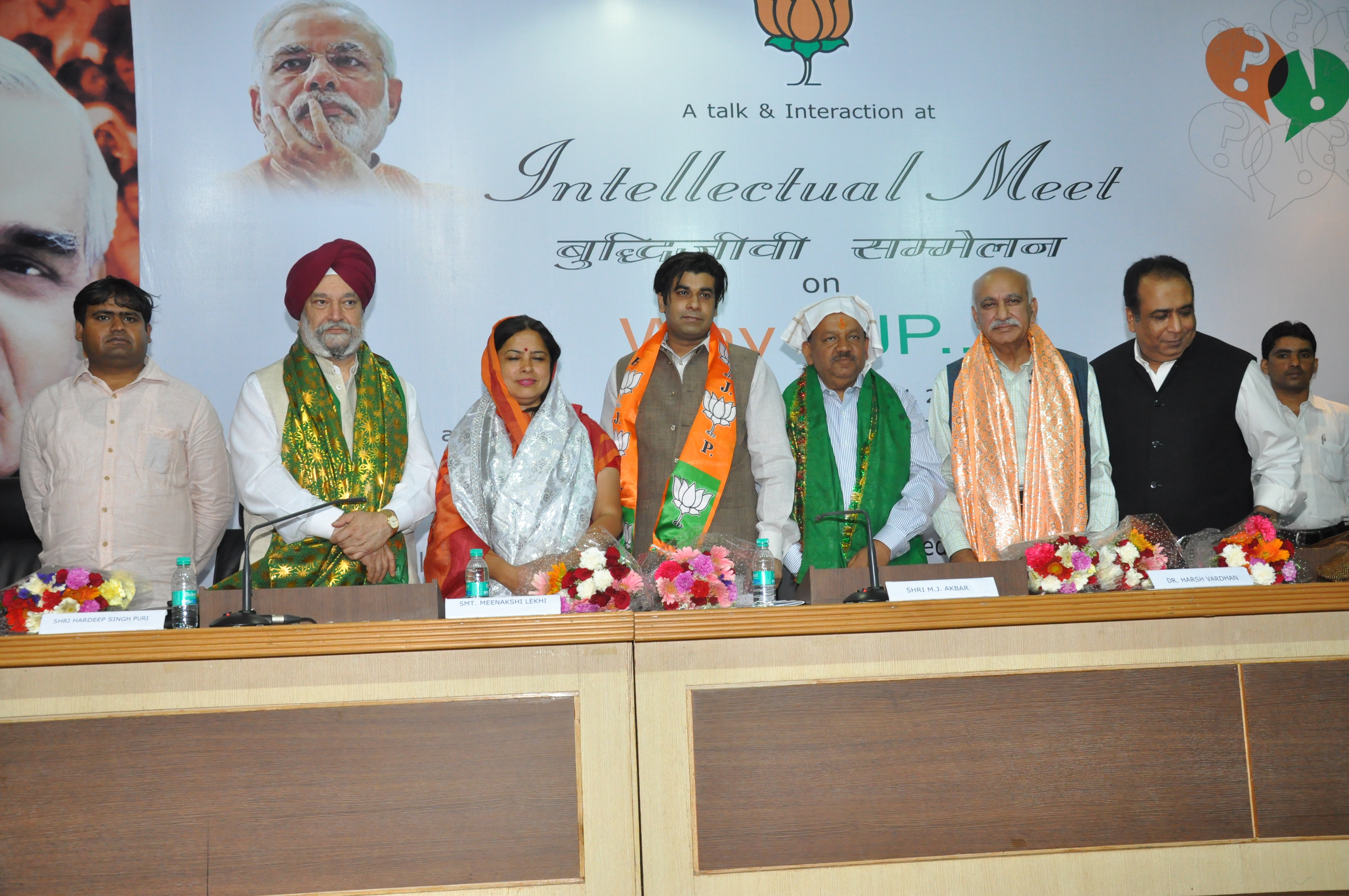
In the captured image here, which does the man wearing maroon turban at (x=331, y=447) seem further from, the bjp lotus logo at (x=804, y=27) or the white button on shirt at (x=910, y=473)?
the bjp lotus logo at (x=804, y=27)

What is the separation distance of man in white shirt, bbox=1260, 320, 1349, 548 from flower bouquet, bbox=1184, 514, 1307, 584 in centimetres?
164

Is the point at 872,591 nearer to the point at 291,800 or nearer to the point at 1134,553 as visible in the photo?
the point at 1134,553

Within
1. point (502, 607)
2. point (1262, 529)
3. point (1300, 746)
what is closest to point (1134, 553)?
point (1262, 529)

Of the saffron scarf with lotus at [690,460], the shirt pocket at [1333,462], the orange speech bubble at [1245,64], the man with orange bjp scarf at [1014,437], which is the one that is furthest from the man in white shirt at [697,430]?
the orange speech bubble at [1245,64]

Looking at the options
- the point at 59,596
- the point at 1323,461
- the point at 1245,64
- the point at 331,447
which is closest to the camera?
the point at 59,596

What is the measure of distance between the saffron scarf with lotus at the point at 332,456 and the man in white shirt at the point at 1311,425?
3.16 metres

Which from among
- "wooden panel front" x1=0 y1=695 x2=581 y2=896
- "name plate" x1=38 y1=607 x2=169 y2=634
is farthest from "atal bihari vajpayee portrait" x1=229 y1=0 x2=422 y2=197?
"wooden panel front" x1=0 y1=695 x2=581 y2=896

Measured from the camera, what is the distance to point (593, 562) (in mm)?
2510

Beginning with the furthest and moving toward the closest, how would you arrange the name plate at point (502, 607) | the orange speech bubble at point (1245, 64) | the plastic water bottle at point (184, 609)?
the orange speech bubble at point (1245, 64)
the plastic water bottle at point (184, 609)
the name plate at point (502, 607)

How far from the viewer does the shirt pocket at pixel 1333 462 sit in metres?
4.20

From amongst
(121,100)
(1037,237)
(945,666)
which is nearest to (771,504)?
(945,666)

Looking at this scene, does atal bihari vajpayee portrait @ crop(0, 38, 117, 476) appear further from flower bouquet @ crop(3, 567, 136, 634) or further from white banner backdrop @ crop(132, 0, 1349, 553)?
flower bouquet @ crop(3, 567, 136, 634)

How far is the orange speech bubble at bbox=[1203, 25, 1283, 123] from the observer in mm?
4566

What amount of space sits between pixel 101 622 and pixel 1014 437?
2.64 meters
